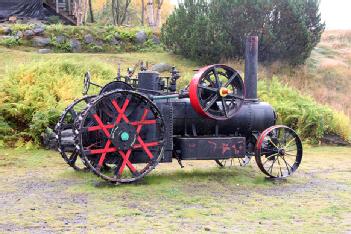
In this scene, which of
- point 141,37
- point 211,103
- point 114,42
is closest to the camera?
point 211,103

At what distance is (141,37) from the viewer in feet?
78.6

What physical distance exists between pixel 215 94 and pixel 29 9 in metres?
19.9

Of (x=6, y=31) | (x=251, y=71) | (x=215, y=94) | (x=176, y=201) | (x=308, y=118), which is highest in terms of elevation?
(x=6, y=31)

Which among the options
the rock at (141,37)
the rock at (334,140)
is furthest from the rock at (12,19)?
the rock at (334,140)

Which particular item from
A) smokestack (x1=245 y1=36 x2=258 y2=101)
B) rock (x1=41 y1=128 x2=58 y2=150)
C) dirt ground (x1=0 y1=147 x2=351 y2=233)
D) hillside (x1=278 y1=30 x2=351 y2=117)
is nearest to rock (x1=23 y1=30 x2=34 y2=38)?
hillside (x1=278 y1=30 x2=351 y2=117)

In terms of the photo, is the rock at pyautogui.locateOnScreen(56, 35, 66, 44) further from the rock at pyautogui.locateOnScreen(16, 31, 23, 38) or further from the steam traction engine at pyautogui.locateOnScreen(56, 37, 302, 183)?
the steam traction engine at pyautogui.locateOnScreen(56, 37, 302, 183)

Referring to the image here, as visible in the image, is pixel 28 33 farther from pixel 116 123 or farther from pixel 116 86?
pixel 116 123

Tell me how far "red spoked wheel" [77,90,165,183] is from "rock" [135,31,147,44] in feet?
50.5

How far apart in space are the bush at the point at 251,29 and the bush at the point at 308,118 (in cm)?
446

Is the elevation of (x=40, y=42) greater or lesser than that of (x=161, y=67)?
greater

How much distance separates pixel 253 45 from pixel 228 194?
2926 mm

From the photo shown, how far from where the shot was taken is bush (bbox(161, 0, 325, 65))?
19.7 metres

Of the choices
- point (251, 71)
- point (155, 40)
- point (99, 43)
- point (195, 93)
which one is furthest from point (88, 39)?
point (195, 93)

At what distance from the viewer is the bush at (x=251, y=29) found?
19.7 m
